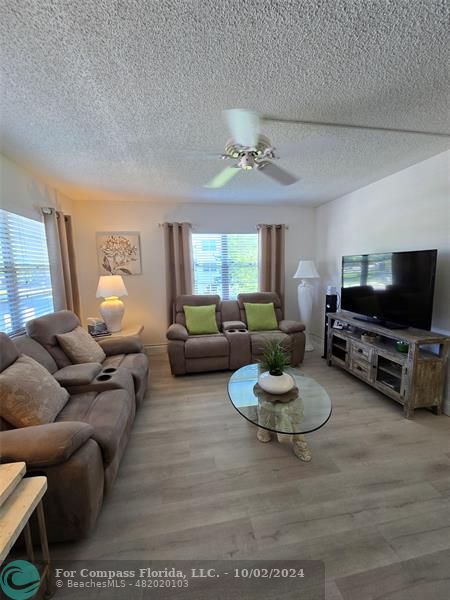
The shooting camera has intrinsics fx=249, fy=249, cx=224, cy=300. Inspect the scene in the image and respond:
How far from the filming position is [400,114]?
1.68 metres

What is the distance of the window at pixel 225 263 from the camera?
422 cm

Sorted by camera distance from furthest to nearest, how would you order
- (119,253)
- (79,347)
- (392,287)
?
(119,253)
(392,287)
(79,347)

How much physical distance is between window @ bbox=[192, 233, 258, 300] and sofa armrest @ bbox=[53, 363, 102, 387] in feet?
7.68

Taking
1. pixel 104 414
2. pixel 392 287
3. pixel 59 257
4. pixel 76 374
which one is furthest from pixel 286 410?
pixel 59 257

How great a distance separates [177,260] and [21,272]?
6.61 ft

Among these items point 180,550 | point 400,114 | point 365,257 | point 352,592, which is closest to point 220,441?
point 180,550

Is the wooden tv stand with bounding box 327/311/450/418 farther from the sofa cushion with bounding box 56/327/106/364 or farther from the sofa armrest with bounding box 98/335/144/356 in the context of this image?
the sofa cushion with bounding box 56/327/106/364

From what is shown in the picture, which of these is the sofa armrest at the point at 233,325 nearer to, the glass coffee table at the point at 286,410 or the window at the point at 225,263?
the window at the point at 225,263

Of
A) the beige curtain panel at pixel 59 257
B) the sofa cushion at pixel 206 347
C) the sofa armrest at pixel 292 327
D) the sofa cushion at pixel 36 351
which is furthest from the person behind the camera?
Answer: the sofa armrest at pixel 292 327

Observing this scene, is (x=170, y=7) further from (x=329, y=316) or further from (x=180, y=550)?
(x=329, y=316)

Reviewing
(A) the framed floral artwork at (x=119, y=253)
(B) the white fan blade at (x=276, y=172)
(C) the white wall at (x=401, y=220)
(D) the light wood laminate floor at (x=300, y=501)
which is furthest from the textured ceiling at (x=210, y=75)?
(D) the light wood laminate floor at (x=300, y=501)

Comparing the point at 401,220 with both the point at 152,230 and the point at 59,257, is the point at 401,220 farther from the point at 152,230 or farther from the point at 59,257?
the point at 59,257

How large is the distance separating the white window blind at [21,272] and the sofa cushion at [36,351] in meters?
0.34

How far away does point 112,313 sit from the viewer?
340cm
